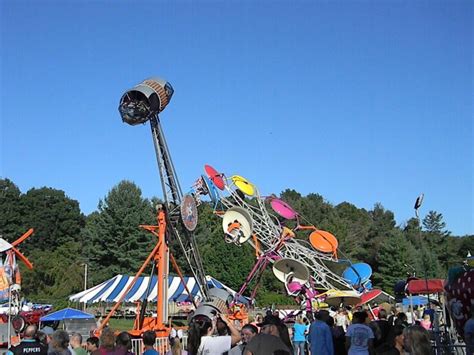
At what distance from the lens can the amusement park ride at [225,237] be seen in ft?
63.1

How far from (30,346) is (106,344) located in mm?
1520

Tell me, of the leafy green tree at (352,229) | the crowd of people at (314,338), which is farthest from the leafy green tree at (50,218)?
the crowd of people at (314,338)

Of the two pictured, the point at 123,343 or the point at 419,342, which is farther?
the point at 123,343

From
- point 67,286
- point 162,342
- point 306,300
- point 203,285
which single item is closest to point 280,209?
point 306,300

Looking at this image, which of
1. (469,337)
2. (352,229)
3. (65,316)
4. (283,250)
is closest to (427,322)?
(469,337)

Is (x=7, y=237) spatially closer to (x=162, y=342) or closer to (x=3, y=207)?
(x=3, y=207)

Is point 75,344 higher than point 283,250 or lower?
lower

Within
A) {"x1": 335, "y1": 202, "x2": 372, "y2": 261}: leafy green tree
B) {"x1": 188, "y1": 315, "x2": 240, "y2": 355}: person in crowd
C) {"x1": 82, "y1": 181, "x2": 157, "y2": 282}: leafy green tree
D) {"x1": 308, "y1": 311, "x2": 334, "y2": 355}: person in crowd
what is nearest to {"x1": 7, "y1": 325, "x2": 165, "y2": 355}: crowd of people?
{"x1": 188, "y1": 315, "x2": 240, "y2": 355}: person in crowd

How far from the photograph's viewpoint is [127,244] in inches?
2226

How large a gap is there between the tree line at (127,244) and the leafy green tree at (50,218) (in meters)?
0.13

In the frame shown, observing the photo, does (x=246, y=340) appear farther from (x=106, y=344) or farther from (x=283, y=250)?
(x=283, y=250)

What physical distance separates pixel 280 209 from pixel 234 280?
27.6 m

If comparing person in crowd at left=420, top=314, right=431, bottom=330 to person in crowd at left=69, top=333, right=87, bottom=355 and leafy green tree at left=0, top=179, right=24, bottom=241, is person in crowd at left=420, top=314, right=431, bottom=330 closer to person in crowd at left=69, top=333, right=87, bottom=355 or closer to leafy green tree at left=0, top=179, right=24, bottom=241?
person in crowd at left=69, top=333, right=87, bottom=355

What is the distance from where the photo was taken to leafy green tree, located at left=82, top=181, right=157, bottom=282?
55.8m
